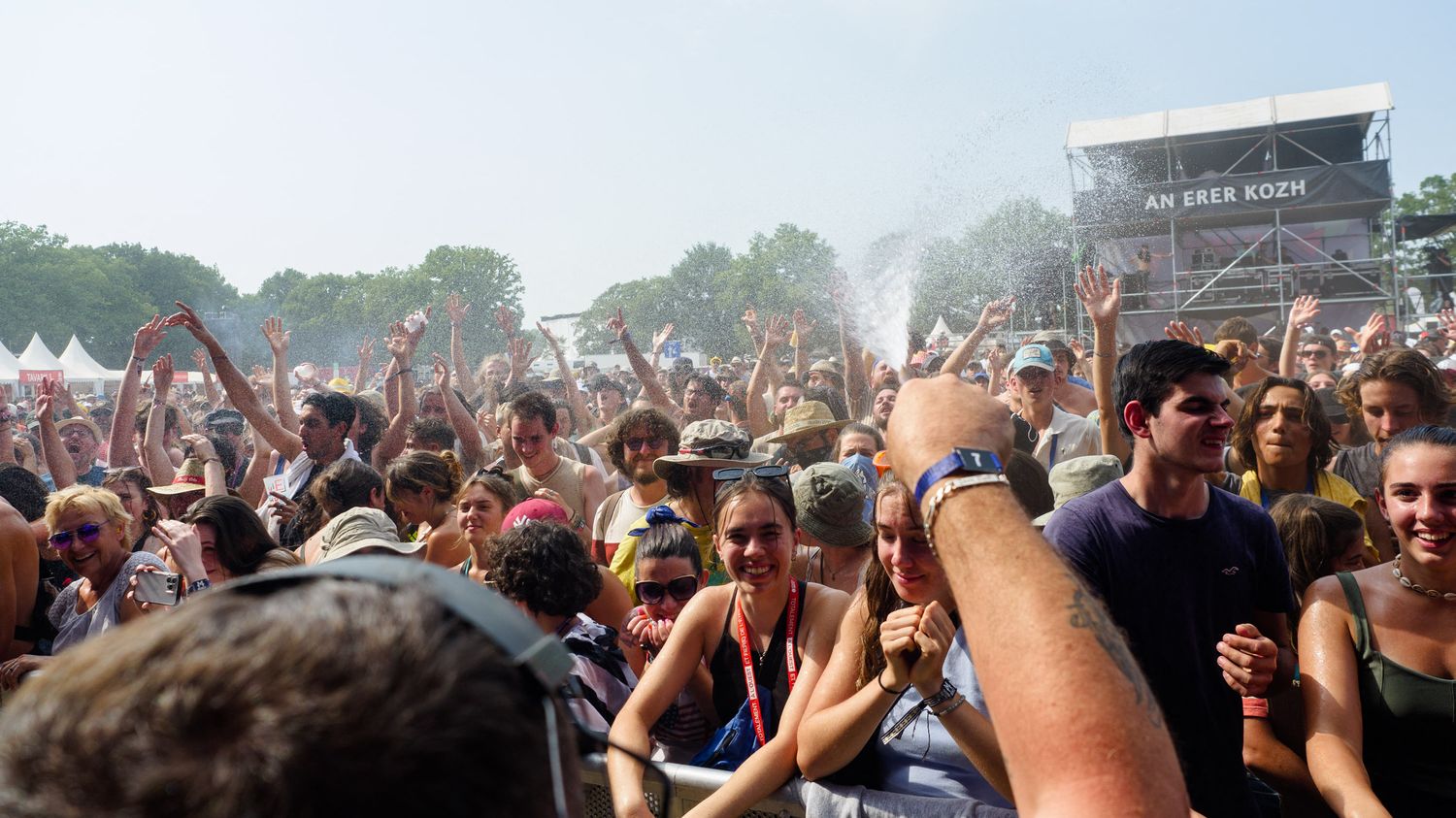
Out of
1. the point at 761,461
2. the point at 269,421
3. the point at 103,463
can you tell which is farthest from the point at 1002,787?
the point at 103,463

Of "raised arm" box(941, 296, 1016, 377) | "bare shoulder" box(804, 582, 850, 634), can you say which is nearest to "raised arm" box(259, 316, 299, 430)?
"raised arm" box(941, 296, 1016, 377)

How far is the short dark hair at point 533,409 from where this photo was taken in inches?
245

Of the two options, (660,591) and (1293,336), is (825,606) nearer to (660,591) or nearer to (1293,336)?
(660,591)

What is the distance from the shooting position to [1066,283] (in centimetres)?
2953

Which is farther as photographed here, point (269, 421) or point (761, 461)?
point (269, 421)

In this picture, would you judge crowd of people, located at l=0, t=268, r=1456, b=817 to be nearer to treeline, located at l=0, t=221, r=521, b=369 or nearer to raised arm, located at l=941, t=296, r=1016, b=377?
raised arm, located at l=941, t=296, r=1016, b=377

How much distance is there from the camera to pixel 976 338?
7895mm

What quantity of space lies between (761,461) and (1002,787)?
298 cm

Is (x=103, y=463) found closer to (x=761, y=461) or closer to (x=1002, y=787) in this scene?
(x=761, y=461)

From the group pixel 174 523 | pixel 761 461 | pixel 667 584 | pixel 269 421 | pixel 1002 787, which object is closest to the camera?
pixel 1002 787

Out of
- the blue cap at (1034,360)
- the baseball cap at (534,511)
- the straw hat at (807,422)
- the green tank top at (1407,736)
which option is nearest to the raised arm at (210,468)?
the baseball cap at (534,511)

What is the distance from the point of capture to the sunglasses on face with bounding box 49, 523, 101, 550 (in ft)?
15.3

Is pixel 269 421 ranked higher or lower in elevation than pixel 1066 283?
lower

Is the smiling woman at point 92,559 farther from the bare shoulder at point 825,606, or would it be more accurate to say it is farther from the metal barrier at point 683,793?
the bare shoulder at point 825,606
